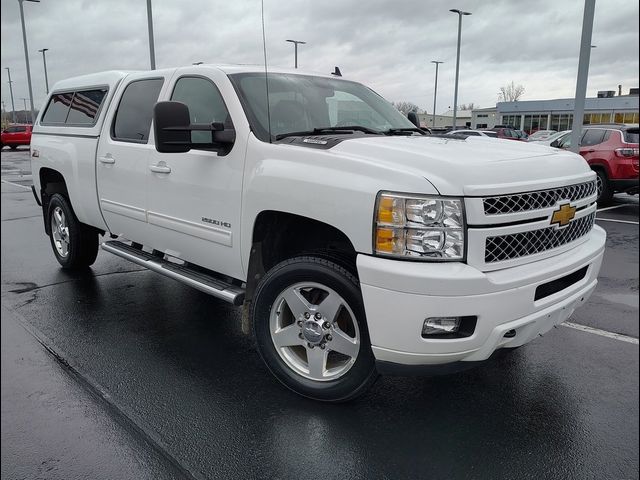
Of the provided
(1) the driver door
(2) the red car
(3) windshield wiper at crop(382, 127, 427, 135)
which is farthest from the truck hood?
(2) the red car

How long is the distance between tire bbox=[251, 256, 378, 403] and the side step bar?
12.1 inches

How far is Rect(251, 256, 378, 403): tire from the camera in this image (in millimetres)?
2998

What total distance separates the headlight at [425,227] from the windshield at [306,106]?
1.24 metres

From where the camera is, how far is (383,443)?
288 centimetres

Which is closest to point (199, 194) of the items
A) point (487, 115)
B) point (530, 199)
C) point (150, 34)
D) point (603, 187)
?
point (530, 199)

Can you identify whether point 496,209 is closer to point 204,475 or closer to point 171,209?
point 204,475

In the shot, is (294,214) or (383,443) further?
(294,214)

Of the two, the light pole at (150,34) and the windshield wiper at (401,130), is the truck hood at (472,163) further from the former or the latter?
the light pole at (150,34)

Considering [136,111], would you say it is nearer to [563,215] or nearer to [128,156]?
[128,156]

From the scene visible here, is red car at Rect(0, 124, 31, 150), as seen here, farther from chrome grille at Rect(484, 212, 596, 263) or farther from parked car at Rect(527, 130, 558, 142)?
chrome grille at Rect(484, 212, 596, 263)

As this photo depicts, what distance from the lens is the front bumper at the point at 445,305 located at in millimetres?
2576

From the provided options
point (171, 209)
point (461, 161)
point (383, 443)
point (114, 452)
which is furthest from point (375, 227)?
point (171, 209)

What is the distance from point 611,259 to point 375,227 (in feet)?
16.6

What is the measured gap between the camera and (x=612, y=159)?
1113 centimetres
